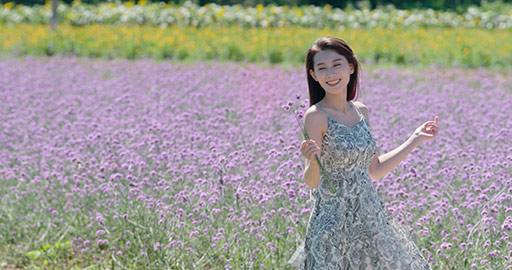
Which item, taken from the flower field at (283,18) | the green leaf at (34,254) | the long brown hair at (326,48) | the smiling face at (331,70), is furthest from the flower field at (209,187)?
the flower field at (283,18)

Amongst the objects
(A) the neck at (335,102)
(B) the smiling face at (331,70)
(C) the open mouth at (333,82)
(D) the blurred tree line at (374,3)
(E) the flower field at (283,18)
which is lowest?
(D) the blurred tree line at (374,3)

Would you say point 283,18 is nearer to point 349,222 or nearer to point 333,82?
point 333,82

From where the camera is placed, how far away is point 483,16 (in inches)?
725

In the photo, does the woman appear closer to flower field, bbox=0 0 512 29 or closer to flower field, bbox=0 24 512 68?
flower field, bbox=0 24 512 68

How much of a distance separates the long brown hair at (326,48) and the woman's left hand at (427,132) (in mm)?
320

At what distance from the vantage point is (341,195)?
10.0 feet

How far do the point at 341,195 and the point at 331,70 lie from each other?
50 cm

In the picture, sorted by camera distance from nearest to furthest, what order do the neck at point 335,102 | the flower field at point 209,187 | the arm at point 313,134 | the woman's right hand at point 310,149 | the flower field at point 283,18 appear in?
the woman's right hand at point 310,149 < the arm at point 313,134 < the neck at point 335,102 < the flower field at point 209,187 < the flower field at point 283,18

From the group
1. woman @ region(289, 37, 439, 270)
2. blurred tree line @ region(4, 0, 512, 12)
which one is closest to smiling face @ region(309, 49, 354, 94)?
woman @ region(289, 37, 439, 270)

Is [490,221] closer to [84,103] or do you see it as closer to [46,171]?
[46,171]

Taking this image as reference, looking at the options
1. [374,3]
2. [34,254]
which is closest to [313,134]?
[34,254]

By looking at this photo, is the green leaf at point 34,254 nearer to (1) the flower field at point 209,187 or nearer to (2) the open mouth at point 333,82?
(1) the flower field at point 209,187

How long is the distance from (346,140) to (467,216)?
1397 mm

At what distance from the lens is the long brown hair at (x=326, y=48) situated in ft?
10.0
